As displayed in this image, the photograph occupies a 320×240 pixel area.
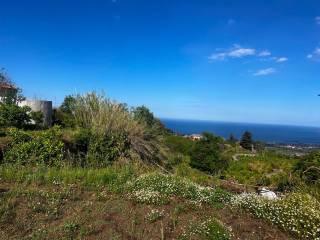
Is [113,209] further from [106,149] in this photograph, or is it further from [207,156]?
[207,156]

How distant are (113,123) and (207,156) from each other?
8.76m

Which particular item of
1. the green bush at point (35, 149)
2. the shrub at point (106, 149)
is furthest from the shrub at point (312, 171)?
the green bush at point (35, 149)

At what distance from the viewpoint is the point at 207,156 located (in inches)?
658

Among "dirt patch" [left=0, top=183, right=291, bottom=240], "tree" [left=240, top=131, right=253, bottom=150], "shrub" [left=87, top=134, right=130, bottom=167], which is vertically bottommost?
"tree" [left=240, top=131, right=253, bottom=150]

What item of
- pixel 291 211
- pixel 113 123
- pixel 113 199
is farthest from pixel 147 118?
pixel 291 211

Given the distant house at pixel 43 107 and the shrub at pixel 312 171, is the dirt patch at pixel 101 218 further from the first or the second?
the distant house at pixel 43 107

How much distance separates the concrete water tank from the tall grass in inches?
32.5

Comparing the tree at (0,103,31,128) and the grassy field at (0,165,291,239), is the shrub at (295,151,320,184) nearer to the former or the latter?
the grassy field at (0,165,291,239)

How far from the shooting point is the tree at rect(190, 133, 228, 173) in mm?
16356

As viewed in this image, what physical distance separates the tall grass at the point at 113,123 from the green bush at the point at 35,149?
3.86 feet

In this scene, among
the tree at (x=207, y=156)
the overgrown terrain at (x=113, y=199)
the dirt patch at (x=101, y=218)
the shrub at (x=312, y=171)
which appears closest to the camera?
the dirt patch at (x=101, y=218)

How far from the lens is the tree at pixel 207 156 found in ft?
53.7

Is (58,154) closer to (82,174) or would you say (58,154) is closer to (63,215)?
(82,174)

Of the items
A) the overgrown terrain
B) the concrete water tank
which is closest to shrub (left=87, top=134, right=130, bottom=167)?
the overgrown terrain
